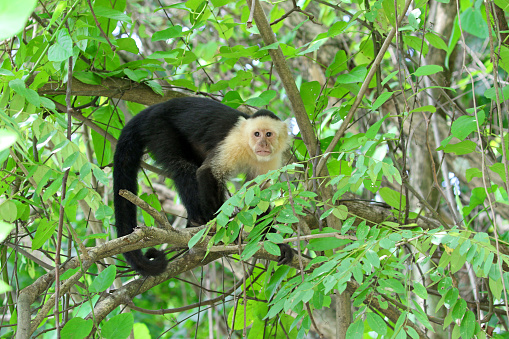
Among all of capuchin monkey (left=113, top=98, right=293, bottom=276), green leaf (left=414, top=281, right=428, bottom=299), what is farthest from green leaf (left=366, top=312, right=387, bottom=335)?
capuchin monkey (left=113, top=98, right=293, bottom=276)

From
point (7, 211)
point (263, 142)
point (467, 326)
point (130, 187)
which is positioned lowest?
point (467, 326)

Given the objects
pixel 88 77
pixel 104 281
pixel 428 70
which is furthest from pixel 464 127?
pixel 88 77

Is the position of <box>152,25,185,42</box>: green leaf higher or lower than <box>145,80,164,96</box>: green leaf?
higher

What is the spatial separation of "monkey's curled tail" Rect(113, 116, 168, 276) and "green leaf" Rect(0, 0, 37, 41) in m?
1.78

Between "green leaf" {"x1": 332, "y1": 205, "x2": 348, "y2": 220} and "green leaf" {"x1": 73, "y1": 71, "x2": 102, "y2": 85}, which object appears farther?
"green leaf" {"x1": 73, "y1": 71, "x2": 102, "y2": 85}

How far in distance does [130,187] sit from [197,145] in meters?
0.55

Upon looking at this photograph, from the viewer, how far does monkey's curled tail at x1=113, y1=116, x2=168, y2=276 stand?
2219 mm

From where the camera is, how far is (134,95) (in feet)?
9.48

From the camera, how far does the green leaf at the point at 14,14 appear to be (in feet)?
1.59

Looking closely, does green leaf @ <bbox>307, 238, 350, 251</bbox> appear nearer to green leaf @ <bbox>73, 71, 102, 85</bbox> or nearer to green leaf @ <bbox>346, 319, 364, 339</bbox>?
green leaf @ <bbox>346, 319, 364, 339</bbox>

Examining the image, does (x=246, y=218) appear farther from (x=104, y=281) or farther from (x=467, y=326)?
(x=467, y=326)

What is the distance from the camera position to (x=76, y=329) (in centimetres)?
142

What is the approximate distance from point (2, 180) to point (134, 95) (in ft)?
3.87

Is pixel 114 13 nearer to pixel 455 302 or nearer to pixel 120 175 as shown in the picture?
pixel 120 175
